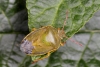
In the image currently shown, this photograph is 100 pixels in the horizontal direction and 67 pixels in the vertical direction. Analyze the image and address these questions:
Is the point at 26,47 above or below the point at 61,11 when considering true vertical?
below

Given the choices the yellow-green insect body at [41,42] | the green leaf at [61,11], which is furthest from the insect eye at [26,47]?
the green leaf at [61,11]

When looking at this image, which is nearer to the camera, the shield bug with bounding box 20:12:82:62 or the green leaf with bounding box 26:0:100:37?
the green leaf with bounding box 26:0:100:37

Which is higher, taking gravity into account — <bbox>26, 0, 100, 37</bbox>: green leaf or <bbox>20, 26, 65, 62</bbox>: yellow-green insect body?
<bbox>26, 0, 100, 37</bbox>: green leaf

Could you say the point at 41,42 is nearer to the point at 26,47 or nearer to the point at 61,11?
the point at 26,47

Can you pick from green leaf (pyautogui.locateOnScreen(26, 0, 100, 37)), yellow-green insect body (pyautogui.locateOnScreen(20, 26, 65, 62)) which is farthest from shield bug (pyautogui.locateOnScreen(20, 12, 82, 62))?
green leaf (pyautogui.locateOnScreen(26, 0, 100, 37))

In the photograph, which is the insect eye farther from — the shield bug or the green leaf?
the green leaf

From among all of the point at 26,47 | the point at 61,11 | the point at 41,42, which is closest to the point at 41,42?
the point at 41,42

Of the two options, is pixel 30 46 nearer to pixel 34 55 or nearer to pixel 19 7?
pixel 34 55

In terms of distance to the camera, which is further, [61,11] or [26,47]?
[26,47]
